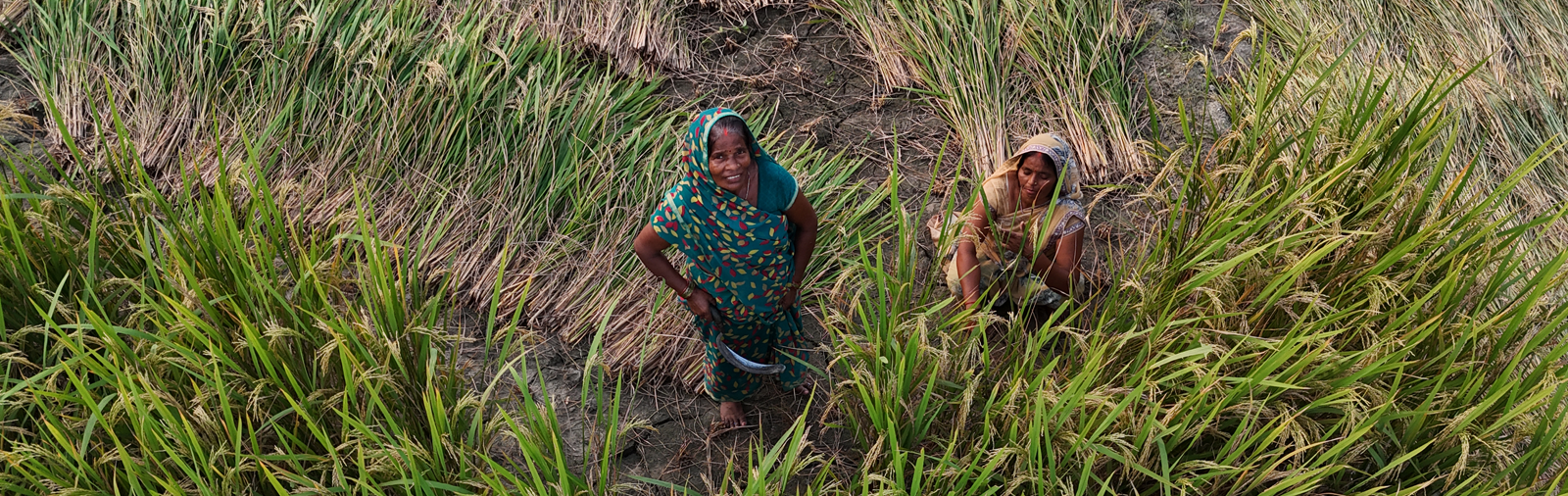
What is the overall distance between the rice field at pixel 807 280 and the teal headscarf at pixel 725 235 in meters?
0.20

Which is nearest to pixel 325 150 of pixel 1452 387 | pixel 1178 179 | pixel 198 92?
pixel 198 92

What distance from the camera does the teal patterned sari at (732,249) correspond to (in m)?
1.91

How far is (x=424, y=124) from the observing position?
2.90 metres

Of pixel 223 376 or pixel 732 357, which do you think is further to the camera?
pixel 732 357

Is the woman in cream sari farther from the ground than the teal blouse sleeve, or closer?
closer

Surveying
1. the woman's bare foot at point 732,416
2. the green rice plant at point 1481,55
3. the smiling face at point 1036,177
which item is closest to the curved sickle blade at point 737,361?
the woman's bare foot at point 732,416

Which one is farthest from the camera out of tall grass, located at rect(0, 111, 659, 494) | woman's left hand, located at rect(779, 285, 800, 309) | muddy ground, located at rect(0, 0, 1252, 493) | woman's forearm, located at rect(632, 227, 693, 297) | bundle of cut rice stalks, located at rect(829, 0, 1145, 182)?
bundle of cut rice stalks, located at rect(829, 0, 1145, 182)

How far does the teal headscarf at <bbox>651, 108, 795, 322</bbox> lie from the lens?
1.89m

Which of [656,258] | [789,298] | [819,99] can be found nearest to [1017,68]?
[819,99]

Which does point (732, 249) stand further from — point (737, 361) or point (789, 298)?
point (737, 361)

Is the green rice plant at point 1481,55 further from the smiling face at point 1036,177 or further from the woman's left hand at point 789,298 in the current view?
the woman's left hand at point 789,298

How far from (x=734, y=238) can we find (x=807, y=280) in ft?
2.46

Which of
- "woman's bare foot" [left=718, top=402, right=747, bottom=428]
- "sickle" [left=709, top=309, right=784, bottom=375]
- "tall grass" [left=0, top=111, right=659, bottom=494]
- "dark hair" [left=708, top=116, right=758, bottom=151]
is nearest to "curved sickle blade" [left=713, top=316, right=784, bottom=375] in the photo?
"sickle" [left=709, top=309, right=784, bottom=375]

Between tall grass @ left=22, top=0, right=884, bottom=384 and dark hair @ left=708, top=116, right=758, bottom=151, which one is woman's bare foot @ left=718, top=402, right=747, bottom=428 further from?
dark hair @ left=708, top=116, right=758, bottom=151
